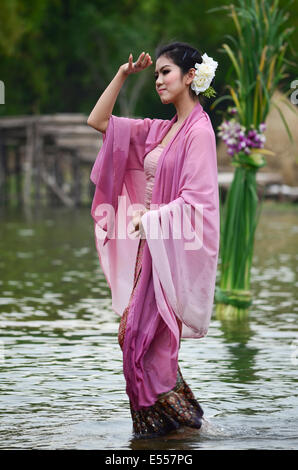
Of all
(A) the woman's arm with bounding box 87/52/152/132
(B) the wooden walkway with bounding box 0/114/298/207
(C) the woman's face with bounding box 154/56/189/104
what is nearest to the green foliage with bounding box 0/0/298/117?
(B) the wooden walkway with bounding box 0/114/298/207

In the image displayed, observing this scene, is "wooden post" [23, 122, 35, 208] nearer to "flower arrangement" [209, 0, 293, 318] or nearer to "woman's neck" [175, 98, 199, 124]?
"flower arrangement" [209, 0, 293, 318]

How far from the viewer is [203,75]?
21.7ft

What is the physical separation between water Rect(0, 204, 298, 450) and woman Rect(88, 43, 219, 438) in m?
0.25

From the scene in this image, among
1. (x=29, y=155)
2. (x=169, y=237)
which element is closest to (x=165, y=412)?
(x=169, y=237)

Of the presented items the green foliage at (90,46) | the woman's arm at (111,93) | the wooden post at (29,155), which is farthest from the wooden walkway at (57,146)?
the woman's arm at (111,93)

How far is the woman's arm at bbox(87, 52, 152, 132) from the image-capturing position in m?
6.68

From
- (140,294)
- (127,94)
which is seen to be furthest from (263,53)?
(127,94)

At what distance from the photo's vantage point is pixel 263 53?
10.6 meters

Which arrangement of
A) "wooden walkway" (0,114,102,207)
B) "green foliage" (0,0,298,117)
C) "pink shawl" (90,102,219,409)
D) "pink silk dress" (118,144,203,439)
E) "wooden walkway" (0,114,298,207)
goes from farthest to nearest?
"green foliage" (0,0,298,117) → "wooden walkway" (0,114,102,207) → "wooden walkway" (0,114,298,207) → "pink silk dress" (118,144,203,439) → "pink shawl" (90,102,219,409)

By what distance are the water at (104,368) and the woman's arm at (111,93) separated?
5.49ft

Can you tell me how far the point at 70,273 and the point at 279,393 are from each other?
7429 mm

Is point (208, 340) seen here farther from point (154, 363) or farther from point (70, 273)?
point (70, 273)

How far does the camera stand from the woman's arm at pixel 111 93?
6.68m

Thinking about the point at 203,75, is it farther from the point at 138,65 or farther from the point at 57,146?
the point at 57,146
